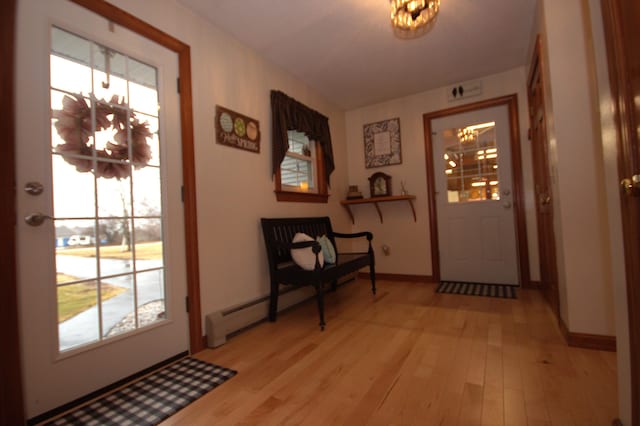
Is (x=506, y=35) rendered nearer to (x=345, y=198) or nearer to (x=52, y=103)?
(x=345, y=198)

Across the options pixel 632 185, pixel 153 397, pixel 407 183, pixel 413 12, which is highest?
pixel 413 12

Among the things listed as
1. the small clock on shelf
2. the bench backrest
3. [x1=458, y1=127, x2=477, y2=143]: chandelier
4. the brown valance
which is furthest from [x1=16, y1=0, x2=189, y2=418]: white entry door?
[x1=458, y1=127, x2=477, y2=143]: chandelier

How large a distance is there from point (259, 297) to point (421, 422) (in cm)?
165

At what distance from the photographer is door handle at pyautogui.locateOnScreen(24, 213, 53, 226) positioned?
1336 mm

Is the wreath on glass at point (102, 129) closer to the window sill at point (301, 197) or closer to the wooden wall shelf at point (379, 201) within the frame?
the window sill at point (301, 197)

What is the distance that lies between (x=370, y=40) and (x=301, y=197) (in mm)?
1640

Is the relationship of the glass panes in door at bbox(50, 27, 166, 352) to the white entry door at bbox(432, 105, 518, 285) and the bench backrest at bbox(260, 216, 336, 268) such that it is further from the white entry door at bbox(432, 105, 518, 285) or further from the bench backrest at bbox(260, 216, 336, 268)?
the white entry door at bbox(432, 105, 518, 285)

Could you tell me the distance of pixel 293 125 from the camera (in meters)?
3.12

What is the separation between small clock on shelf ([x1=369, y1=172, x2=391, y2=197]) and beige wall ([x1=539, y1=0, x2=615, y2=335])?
82.9 inches

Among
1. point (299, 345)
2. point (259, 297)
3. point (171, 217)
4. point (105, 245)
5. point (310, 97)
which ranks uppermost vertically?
point (310, 97)

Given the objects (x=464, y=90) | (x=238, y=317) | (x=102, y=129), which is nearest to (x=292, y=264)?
(x=238, y=317)

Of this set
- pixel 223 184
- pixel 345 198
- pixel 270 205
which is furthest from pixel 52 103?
pixel 345 198

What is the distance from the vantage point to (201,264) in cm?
210

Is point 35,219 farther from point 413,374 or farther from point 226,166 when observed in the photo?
point 413,374
